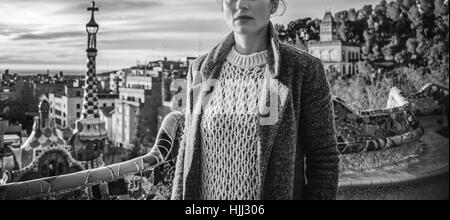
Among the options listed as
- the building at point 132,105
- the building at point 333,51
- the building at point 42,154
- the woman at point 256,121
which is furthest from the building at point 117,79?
the woman at point 256,121

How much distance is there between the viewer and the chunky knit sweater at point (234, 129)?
3.06 ft

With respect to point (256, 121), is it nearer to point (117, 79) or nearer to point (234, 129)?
point (234, 129)

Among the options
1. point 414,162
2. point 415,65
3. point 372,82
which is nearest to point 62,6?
point 414,162

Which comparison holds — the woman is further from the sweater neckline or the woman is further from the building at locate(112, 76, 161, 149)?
the building at locate(112, 76, 161, 149)

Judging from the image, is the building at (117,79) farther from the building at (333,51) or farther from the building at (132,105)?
the building at (333,51)

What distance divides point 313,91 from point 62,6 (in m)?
1.39

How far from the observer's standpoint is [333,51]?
3590mm

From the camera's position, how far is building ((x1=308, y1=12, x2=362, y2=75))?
337 cm

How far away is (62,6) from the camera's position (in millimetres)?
1983

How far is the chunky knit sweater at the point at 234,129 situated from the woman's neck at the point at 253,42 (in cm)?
1

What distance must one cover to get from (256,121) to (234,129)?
0.05 metres

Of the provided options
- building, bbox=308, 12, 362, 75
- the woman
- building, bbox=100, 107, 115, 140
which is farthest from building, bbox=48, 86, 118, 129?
the woman

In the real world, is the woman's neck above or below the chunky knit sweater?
above

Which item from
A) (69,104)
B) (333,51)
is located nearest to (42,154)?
(69,104)
